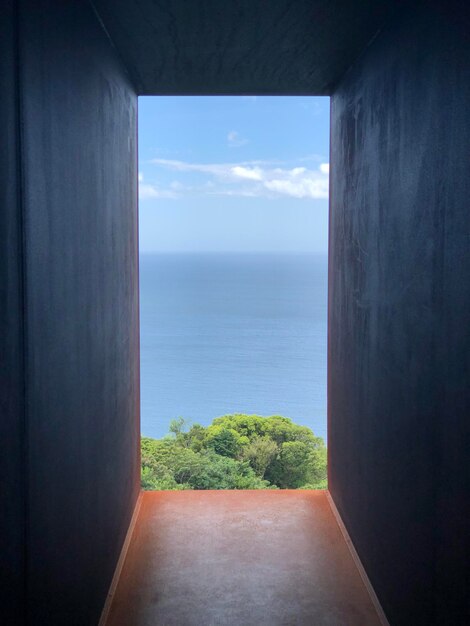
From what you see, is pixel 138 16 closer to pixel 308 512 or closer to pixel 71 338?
pixel 71 338

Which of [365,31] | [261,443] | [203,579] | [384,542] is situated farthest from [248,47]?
[261,443]

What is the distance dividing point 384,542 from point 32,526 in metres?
1.72

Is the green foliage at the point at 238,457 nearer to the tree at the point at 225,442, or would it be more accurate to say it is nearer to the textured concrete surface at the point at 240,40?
the tree at the point at 225,442

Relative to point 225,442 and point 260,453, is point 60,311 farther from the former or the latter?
point 225,442

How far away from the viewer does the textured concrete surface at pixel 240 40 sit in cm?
287

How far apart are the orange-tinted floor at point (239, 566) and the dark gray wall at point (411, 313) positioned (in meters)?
0.24

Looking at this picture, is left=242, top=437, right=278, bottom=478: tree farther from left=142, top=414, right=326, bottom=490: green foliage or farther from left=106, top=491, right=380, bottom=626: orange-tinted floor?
left=106, top=491, right=380, bottom=626: orange-tinted floor

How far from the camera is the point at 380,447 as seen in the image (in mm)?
2951

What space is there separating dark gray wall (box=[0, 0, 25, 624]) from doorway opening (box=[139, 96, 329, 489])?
11436 millimetres

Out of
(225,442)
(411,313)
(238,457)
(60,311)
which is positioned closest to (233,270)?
(225,442)

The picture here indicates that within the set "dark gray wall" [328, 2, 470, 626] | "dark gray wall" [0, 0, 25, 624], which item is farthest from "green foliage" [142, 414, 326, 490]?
"dark gray wall" [0, 0, 25, 624]

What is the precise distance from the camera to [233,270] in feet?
188

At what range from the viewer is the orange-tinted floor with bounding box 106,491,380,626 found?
3.06 m

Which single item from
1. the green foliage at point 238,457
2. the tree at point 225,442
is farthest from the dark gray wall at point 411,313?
the tree at point 225,442
